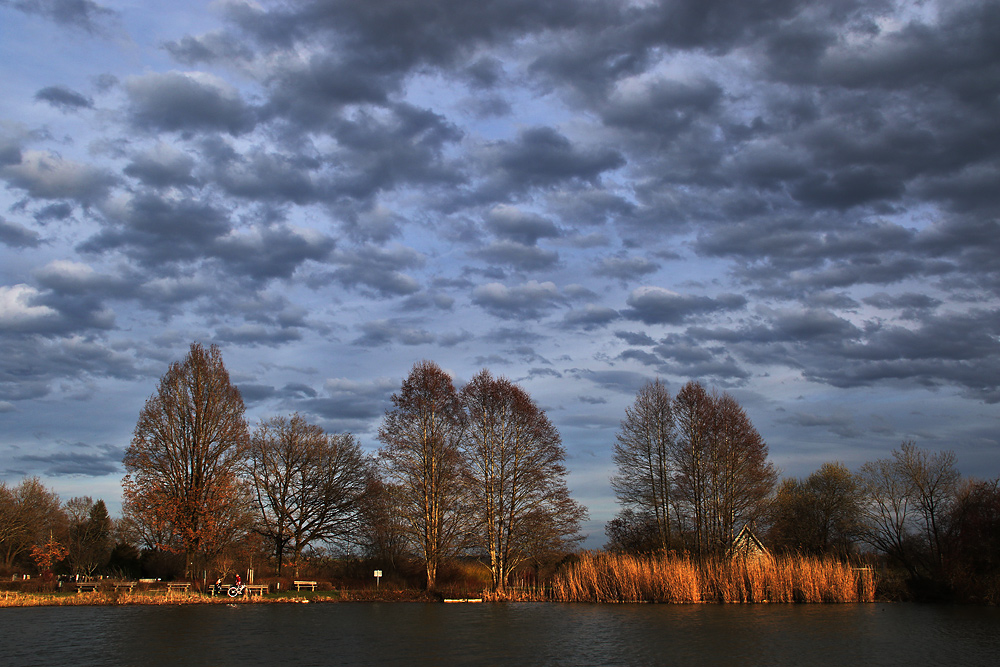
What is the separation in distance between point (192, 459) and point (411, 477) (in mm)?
14004

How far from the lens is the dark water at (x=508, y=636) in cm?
1809

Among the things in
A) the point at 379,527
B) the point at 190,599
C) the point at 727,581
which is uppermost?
the point at 379,527

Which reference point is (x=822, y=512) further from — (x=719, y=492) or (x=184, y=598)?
(x=184, y=598)

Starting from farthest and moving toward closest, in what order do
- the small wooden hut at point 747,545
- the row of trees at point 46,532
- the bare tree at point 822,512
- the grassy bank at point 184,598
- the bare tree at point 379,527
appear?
the row of trees at point 46,532 → the bare tree at point 822,512 → the bare tree at point 379,527 → the small wooden hut at point 747,545 → the grassy bank at point 184,598

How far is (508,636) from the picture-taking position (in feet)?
76.4

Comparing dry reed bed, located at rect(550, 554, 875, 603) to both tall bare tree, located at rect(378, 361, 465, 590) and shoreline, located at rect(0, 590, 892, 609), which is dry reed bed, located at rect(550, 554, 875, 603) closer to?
shoreline, located at rect(0, 590, 892, 609)

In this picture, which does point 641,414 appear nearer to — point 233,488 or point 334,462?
point 334,462

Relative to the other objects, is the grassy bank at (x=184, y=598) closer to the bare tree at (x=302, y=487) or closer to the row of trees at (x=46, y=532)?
the bare tree at (x=302, y=487)

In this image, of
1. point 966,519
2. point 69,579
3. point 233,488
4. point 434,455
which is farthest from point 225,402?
point 966,519

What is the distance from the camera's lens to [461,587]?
44.4m

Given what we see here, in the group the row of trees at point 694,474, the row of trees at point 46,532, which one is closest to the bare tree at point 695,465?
the row of trees at point 694,474

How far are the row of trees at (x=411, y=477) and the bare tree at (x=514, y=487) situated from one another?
0.22 feet

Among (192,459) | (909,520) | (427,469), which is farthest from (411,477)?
(909,520)

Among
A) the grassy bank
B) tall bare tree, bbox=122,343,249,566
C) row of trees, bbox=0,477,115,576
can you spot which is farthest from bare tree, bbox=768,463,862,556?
row of trees, bbox=0,477,115,576
